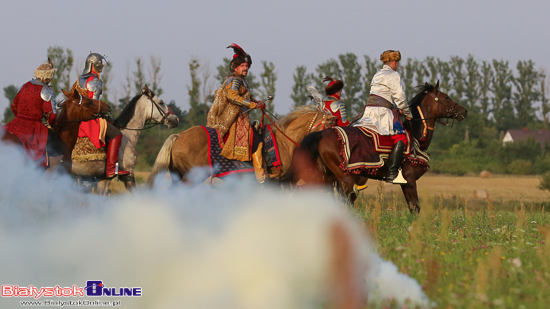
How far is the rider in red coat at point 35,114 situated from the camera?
9.00 metres

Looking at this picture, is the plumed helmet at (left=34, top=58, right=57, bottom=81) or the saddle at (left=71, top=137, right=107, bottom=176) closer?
the plumed helmet at (left=34, top=58, right=57, bottom=81)

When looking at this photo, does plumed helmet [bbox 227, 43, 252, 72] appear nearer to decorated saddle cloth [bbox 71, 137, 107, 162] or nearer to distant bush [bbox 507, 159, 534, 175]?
decorated saddle cloth [bbox 71, 137, 107, 162]

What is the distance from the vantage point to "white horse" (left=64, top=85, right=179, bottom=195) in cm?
1115

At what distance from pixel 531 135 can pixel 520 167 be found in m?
7.93

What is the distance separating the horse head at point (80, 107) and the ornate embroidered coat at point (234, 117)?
2.10 metres

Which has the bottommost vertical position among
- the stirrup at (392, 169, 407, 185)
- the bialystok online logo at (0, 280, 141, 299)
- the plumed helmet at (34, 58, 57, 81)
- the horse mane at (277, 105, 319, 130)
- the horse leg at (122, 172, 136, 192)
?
the bialystok online logo at (0, 280, 141, 299)

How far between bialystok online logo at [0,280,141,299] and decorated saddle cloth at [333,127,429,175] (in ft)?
17.8

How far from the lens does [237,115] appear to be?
9.88 meters

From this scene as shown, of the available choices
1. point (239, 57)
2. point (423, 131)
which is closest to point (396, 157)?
point (423, 131)

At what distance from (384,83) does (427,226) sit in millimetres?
3166

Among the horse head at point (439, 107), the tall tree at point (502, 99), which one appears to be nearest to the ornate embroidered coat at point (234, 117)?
the horse head at point (439, 107)

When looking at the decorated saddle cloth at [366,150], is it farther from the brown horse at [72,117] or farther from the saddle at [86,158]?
the saddle at [86,158]

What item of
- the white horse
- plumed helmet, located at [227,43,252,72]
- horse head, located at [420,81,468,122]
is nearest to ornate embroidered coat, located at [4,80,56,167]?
the white horse

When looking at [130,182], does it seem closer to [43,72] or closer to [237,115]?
[43,72]
